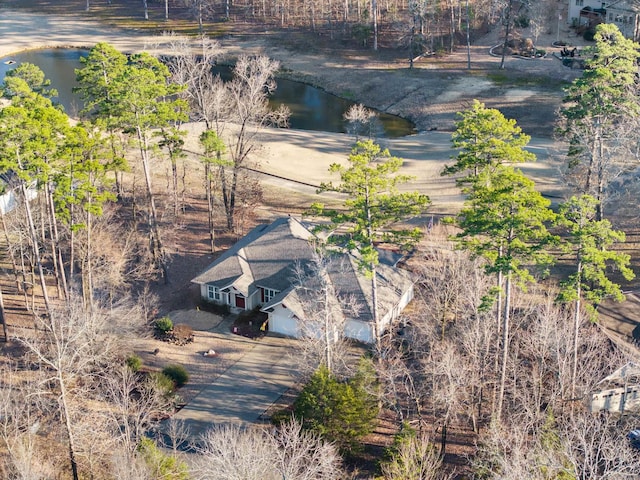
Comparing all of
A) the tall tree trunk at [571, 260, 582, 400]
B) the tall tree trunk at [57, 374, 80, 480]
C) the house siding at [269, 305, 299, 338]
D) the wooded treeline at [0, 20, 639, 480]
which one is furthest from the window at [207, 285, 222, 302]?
the tall tree trunk at [571, 260, 582, 400]

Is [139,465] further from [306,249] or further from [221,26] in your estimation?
[221,26]

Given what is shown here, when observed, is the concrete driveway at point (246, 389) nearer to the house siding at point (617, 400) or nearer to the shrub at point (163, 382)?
the shrub at point (163, 382)

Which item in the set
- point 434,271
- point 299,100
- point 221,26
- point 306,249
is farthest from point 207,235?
point 221,26

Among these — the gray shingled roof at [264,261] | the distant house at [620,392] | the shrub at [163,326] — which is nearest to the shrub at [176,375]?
the shrub at [163,326]

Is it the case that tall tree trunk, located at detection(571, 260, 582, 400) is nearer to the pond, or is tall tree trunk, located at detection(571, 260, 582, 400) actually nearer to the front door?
the front door

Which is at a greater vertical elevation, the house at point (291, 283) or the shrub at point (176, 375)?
the house at point (291, 283)

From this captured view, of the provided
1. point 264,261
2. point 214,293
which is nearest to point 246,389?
point 214,293

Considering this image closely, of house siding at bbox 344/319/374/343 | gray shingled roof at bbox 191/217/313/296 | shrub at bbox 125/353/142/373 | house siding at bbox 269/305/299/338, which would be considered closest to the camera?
shrub at bbox 125/353/142/373
